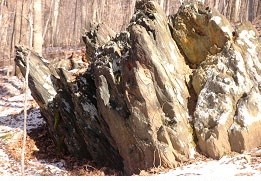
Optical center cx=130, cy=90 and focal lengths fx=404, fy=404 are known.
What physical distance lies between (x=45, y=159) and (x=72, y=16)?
32085 millimetres

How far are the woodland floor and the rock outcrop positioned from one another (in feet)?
1.35

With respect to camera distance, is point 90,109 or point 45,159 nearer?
point 90,109

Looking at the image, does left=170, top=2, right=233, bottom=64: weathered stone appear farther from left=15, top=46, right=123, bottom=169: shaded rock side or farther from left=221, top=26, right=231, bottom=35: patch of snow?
left=15, top=46, right=123, bottom=169: shaded rock side

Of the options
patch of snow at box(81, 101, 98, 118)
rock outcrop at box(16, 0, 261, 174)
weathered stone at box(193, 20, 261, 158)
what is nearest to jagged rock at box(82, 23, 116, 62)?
rock outcrop at box(16, 0, 261, 174)

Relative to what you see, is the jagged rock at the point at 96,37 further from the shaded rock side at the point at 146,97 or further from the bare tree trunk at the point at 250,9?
the bare tree trunk at the point at 250,9

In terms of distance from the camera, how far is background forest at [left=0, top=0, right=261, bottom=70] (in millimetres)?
34906

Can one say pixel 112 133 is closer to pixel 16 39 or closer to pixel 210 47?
pixel 210 47

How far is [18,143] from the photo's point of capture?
1410 centimetres

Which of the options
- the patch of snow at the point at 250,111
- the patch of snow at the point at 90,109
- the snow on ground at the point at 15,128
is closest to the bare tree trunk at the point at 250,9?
the snow on ground at the point at 15,128

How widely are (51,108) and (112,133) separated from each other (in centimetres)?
363

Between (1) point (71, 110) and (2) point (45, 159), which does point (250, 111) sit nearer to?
(1) point (71, 110)

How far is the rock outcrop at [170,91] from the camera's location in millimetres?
9930

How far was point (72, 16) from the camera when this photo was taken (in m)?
43.7

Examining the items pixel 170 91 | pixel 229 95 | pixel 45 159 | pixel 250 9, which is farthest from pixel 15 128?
pixel 250 9
